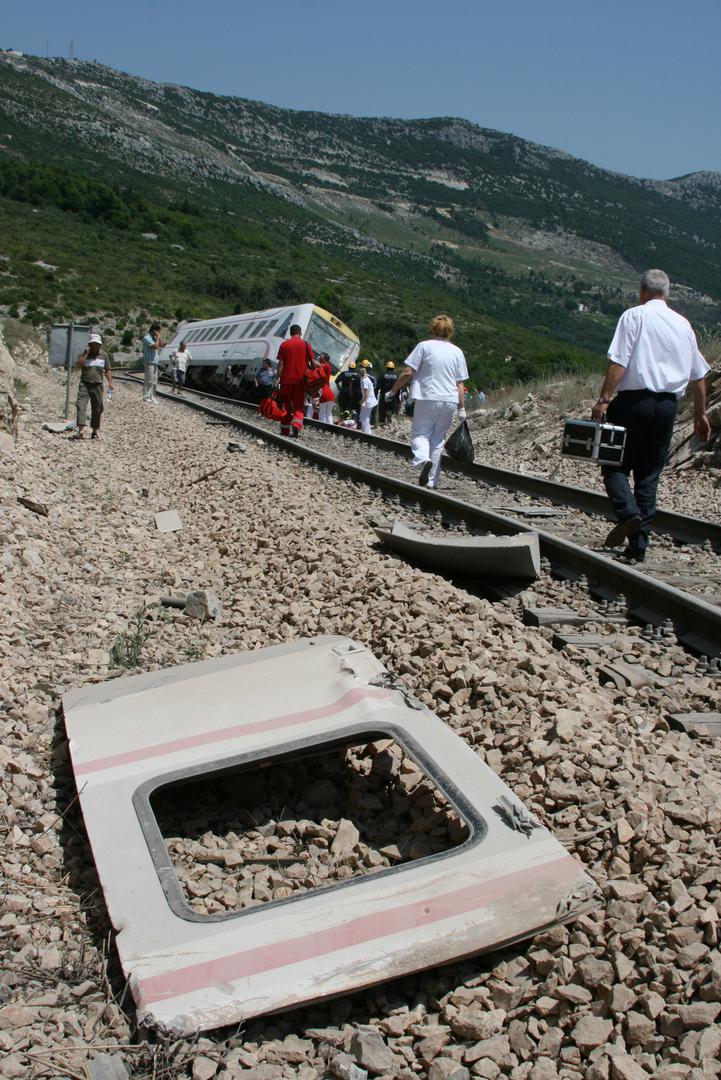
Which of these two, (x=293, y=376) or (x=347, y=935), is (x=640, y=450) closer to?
(x=347, y=935)

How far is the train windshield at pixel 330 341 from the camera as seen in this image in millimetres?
26234

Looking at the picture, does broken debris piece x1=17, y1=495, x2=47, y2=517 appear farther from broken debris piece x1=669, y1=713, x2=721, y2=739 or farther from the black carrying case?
broken debris piece x1=669, y1=713, x2=721, y2=739

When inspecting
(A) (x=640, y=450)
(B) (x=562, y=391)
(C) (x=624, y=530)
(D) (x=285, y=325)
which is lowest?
(C) (x=624, y=530)

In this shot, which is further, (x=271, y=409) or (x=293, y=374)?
(x=271, y=409)

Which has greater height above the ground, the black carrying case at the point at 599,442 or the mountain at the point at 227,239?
the mountain at the point at 227,239

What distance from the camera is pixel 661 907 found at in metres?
2.66

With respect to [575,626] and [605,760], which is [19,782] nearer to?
[605,760]

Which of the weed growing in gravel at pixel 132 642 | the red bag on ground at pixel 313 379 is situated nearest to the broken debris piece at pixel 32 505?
the weed growing in gravel at pixel 132 642

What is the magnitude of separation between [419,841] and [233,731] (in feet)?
2.64

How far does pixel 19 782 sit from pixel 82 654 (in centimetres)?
138

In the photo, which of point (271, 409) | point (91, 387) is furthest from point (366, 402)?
point (91, 387)

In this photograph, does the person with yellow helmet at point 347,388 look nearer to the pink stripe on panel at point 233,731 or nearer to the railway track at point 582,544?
the railway track at point 582,544

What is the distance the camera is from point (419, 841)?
3.30m

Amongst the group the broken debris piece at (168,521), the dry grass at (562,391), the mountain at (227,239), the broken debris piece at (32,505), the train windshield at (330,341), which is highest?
the mountain at (227,239)
